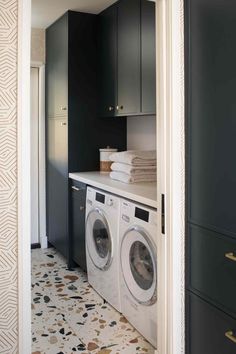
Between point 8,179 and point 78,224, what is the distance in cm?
215

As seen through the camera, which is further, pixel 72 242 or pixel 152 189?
pixel 72 242

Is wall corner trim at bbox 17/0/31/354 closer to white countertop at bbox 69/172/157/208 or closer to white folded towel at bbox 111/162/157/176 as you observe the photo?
white countertop at bbox 69/172/157/208

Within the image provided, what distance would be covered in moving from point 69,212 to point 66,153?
0.57 m

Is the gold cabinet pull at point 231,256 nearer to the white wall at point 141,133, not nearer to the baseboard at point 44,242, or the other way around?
the white wall at point 141,133

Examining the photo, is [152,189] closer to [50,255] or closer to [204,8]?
[204,8]

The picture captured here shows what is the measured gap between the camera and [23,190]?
1426 millimetres

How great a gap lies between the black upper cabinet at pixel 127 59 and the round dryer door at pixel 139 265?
3.01 feet

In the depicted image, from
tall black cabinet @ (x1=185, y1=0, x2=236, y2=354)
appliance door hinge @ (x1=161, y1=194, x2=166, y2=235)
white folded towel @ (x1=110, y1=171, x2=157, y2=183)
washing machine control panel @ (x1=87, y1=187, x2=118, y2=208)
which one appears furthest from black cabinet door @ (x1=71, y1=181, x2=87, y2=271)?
tall black cabinet @ (x1=185, y1=0, x2=236, y2=354)

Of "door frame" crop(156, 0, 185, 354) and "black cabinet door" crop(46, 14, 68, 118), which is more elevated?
"black cabinet door" crop(46, 14, 68, 118)

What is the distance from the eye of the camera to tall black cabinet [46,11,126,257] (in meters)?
3.56

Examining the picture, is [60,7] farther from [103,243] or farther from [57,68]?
[103,243]

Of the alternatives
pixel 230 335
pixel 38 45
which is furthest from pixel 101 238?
pixel 38 45

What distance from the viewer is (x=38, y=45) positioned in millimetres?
4164

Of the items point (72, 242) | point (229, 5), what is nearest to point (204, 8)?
point (229, 5)
